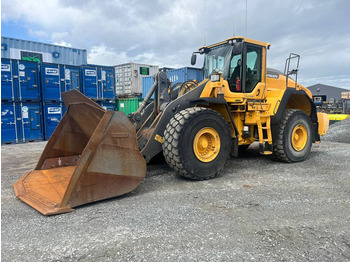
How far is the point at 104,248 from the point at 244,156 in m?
5.09

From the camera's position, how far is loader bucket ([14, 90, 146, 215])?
322 centimetres

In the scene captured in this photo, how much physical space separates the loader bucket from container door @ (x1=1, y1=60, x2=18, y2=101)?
23.2 ft

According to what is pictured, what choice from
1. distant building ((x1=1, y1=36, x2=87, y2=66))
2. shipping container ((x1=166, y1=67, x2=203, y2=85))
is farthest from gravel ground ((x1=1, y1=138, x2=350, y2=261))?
distant building ((x1=1, y1=36, x2=87, y2=66))

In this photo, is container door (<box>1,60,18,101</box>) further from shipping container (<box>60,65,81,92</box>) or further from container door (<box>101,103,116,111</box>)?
container door (<box>101,103,116,111</box>)

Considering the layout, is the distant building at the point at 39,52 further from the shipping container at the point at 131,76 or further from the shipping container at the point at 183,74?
the shipping container at the point at 183,74

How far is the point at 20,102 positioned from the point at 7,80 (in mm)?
911

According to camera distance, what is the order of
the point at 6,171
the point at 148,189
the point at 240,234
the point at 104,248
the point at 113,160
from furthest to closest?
1. the point at 6,171
2. the point at 148,189
3. the point at 113,160
4. the point at 240,234
5. the point at 104,248

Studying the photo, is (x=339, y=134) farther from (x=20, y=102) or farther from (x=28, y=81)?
(x=20, y=102)

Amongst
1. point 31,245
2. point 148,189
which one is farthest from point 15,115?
point 31,245

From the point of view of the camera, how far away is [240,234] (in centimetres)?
267

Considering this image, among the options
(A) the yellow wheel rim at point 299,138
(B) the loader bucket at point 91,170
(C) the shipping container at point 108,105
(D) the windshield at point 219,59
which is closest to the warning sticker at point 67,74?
(C) the shipping container at point 108,105

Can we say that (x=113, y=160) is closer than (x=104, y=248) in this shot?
No

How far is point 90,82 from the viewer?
12.0 meters

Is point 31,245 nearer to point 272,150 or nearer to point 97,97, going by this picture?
point 272,150
